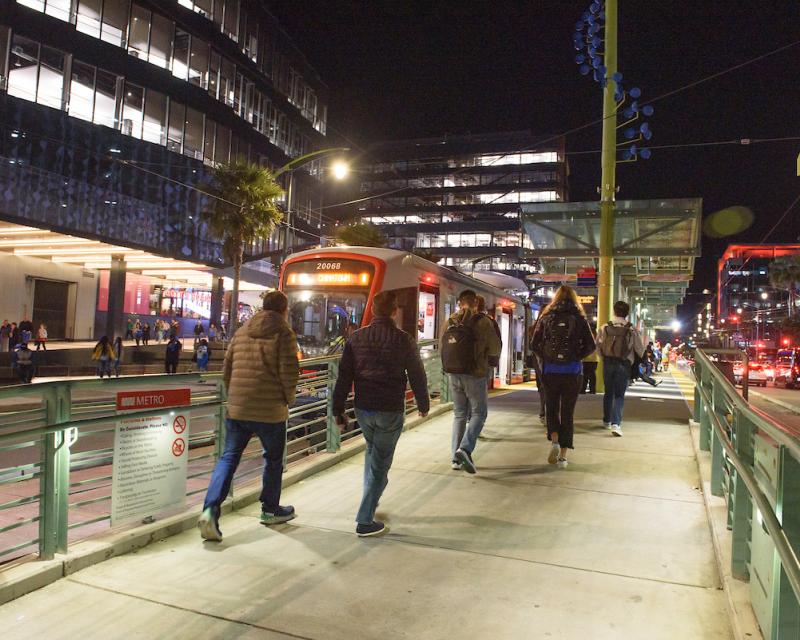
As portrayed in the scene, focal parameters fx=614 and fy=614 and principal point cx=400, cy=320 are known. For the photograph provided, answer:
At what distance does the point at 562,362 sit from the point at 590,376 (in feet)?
27.2

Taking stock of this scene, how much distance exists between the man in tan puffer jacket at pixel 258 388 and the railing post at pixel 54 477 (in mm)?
967

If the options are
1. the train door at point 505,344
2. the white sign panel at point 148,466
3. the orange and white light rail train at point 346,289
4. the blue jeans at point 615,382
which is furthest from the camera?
the train door at point 505,344

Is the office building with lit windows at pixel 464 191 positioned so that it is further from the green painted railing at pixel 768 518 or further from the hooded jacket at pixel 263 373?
the green painted railing at pixel 768 518

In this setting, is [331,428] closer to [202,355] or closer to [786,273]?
[202,355]

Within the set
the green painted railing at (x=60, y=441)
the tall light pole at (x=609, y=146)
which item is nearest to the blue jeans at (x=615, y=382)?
the green painted railing at (x=60, y=441)

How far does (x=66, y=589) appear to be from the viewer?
12.1 ft

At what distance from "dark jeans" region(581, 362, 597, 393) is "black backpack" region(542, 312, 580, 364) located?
7967mm

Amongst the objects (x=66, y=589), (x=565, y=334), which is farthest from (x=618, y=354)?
(x=66, y=589)

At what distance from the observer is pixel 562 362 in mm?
6855

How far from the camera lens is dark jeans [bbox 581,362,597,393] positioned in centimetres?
1446

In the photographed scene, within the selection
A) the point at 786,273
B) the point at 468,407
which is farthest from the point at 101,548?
the point at 786,273

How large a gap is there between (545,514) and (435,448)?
2.82m

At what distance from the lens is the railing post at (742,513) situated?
3559 millimetres

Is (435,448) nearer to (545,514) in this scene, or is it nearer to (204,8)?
(545,514)
